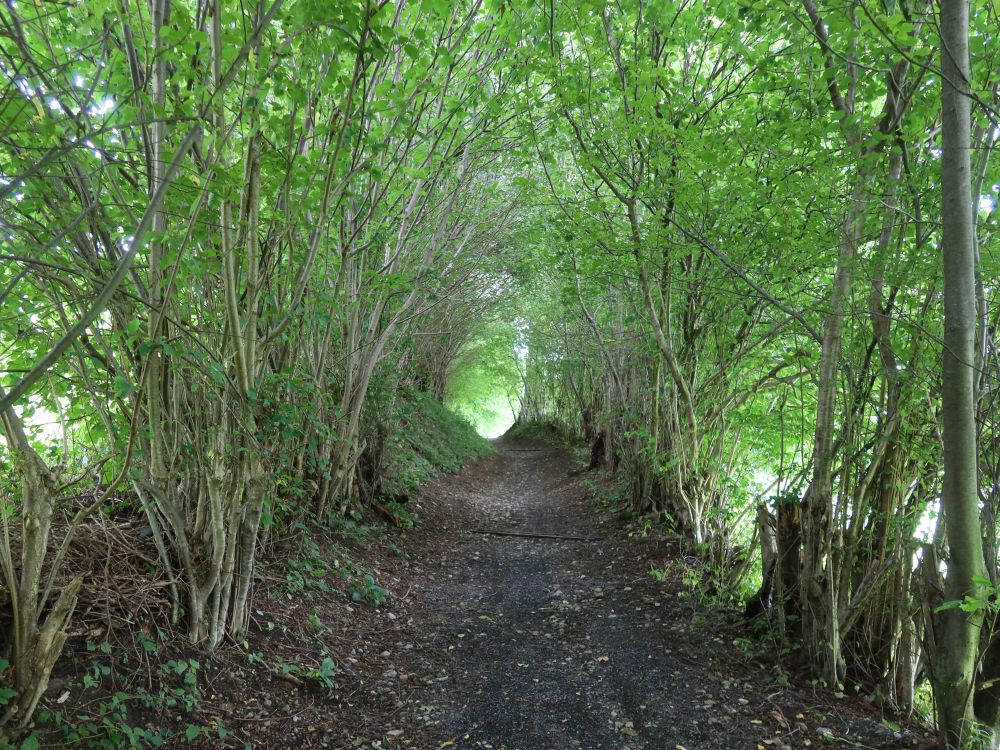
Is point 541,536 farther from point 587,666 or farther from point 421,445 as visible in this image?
point 421,445

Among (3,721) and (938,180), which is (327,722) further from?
(938,180)

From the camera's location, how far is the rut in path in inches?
137

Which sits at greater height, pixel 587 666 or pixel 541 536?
pixel 541 536

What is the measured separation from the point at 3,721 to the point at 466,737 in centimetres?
224

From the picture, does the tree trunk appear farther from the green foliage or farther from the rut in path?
the green foliage

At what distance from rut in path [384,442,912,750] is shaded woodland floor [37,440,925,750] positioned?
14mm

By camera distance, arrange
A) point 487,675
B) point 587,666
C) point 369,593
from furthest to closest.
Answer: point 369,593 → point 587,666 → point 487,675

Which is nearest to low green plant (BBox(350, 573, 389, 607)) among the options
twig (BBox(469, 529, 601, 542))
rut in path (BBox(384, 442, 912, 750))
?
rut in path (BBox(384, 442, 912, 750))

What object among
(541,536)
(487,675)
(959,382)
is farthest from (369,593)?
(959,382)

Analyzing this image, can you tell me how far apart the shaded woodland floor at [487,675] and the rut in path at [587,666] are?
0.05ft

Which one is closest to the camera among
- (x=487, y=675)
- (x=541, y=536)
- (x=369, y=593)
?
(x=487, y=675)

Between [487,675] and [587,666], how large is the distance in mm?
747

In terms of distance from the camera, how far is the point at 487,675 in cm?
425

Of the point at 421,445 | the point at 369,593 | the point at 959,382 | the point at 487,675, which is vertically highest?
the point at 959,382
